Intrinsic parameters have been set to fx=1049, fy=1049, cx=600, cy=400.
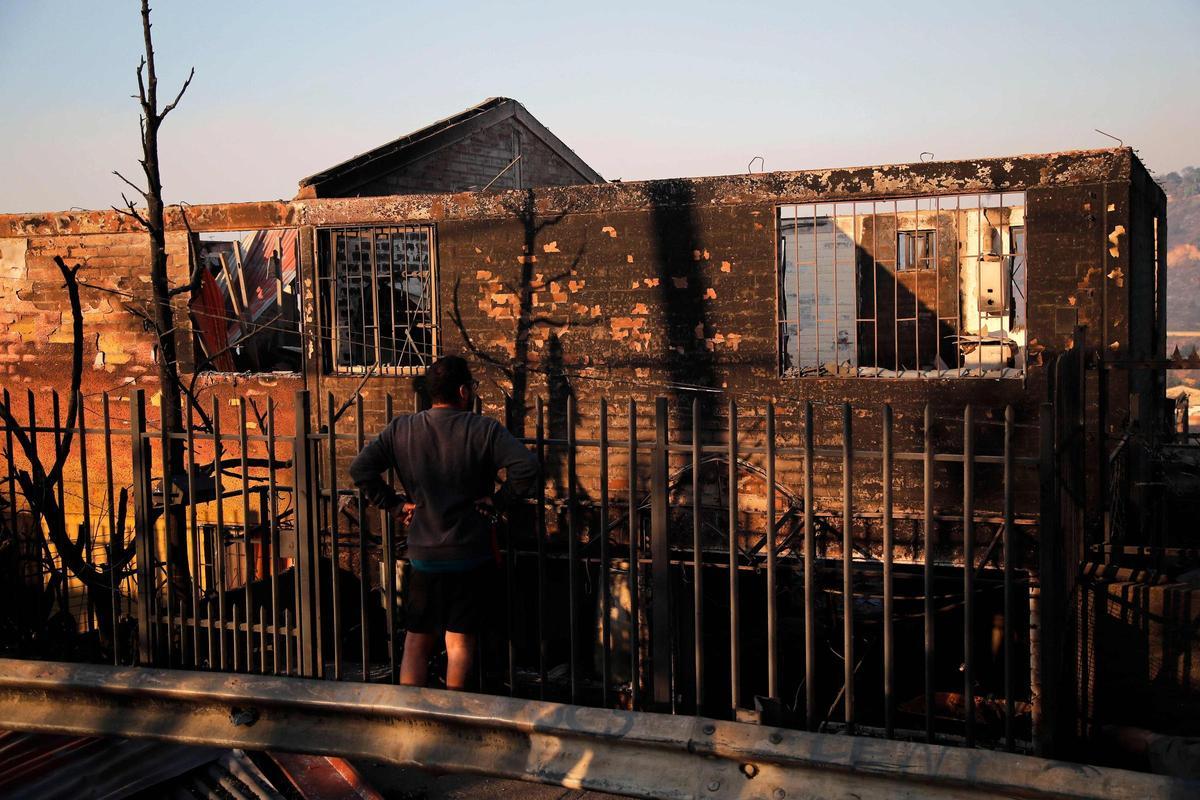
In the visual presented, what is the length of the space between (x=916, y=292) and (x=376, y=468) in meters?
6.90

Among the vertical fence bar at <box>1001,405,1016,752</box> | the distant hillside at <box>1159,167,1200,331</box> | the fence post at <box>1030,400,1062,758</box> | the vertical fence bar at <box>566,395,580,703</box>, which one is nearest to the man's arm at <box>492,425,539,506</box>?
the vertical fence bar at <box>566,395,580,703</box>

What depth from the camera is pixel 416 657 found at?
4.74m

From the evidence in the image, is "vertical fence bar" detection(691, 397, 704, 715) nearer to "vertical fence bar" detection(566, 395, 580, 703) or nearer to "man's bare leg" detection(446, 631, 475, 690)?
"vertical fence bar" detection(566, 395, 580, 703)

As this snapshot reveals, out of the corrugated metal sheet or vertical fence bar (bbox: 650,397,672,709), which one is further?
vertical fence bar (bbox: 650,397,672,709)

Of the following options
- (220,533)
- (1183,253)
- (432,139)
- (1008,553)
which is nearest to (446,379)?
(220,533)

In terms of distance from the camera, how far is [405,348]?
1137 cm

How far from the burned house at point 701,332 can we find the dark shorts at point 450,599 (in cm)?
298

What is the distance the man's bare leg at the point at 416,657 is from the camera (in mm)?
4715

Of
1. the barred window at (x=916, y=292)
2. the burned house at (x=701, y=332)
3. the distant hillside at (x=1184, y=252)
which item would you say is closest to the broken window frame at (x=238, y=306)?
the burned house at (x=701, y=332)

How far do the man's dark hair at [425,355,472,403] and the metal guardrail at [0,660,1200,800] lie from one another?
151 cm

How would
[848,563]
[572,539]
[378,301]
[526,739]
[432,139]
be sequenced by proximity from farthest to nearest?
[432,139]
[378,301]
[572,539]
[848,563]
[526,739]

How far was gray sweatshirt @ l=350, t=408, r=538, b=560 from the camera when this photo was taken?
4.51m

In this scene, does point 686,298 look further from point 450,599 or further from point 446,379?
point 450,599

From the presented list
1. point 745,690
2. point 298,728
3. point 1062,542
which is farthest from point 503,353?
point 298,728
